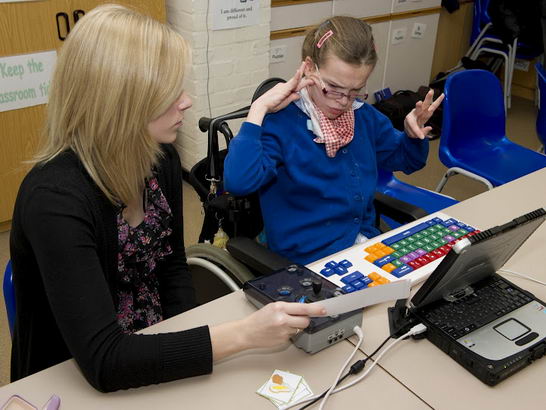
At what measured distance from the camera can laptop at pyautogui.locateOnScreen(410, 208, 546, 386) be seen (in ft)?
3.16

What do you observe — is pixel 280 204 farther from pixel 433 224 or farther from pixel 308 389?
pixel 308 389

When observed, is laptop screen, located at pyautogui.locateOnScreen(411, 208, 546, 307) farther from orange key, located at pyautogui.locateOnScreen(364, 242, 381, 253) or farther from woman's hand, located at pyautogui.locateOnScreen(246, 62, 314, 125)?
woman's hand, located at pyautogui.locateOnScreen(246, 62, 314, 125)

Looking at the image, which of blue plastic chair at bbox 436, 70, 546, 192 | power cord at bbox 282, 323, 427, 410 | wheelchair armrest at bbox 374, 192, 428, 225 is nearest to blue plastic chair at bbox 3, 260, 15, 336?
power cord at bbox 282, 323, 427, 410

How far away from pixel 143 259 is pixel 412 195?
124 centimetres

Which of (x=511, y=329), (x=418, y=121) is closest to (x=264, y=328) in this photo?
(x=511, y=329)

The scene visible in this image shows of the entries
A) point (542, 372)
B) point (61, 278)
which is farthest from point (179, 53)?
point (542, 372)

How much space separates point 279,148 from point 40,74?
1.45 meters

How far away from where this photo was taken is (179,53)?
103 cm

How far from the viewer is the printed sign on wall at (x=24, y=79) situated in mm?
2309

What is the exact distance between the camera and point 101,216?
1.02m

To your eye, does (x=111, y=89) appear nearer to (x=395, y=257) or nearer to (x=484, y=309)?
(x=395, y=257)

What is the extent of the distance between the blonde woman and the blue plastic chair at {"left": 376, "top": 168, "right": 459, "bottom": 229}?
111 centimetres

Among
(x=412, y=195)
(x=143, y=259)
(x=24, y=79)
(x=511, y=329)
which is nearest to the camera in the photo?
(x=511, y=329)

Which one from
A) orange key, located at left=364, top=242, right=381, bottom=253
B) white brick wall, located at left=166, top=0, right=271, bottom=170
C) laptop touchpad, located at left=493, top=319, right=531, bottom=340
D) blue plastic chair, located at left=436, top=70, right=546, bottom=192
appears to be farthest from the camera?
white brick wall, located at left=166, top=0, right=271, bottom=170
